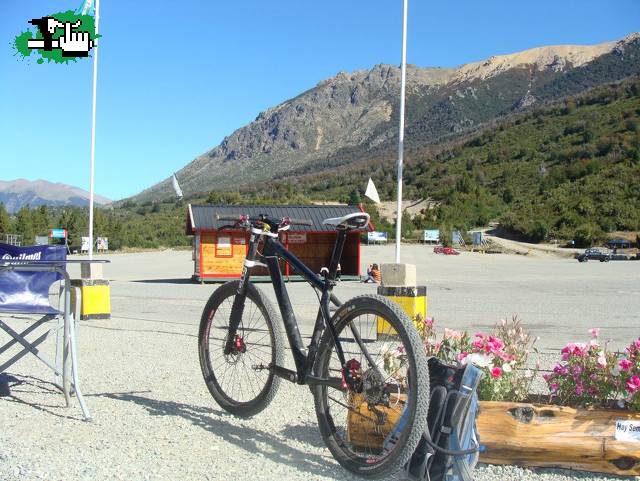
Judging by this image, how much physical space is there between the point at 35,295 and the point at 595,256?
4528 centimetres

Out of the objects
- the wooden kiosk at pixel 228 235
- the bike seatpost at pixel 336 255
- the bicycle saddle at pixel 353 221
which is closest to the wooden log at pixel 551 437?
the bike seatpost at pixel 336 255

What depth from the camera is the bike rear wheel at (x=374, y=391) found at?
3793 millimetres

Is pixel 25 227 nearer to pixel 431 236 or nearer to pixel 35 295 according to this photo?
pixel 431 236

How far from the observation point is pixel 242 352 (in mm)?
5516

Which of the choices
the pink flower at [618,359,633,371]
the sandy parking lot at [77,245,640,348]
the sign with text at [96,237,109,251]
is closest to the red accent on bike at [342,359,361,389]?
the pink flower at [618,359,633,371]

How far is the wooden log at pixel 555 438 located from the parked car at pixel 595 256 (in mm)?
44940


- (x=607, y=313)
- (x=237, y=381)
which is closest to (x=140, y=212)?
(x=607, y=313)

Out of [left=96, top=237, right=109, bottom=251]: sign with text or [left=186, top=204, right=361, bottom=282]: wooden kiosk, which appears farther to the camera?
[left=96, top=237, right=109, bottom=251]: sign with text

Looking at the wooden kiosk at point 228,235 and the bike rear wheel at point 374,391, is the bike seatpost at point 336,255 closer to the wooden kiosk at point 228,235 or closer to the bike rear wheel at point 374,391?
the bike rear wheel at point 374,391

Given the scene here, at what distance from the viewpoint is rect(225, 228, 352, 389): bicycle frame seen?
4.51m

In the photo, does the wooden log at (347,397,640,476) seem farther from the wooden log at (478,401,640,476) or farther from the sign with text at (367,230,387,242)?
the sign with text at (367,230,387,242)

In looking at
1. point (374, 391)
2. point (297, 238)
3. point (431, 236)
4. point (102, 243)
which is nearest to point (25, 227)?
Result: point (102, 243)

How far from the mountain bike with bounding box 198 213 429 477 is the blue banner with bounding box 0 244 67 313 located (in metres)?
1.63

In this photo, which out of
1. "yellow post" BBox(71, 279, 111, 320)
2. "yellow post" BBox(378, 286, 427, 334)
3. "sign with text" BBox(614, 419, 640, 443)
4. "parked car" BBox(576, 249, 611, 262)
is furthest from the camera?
"parked car" BBox(576, 249, 611, 262)
